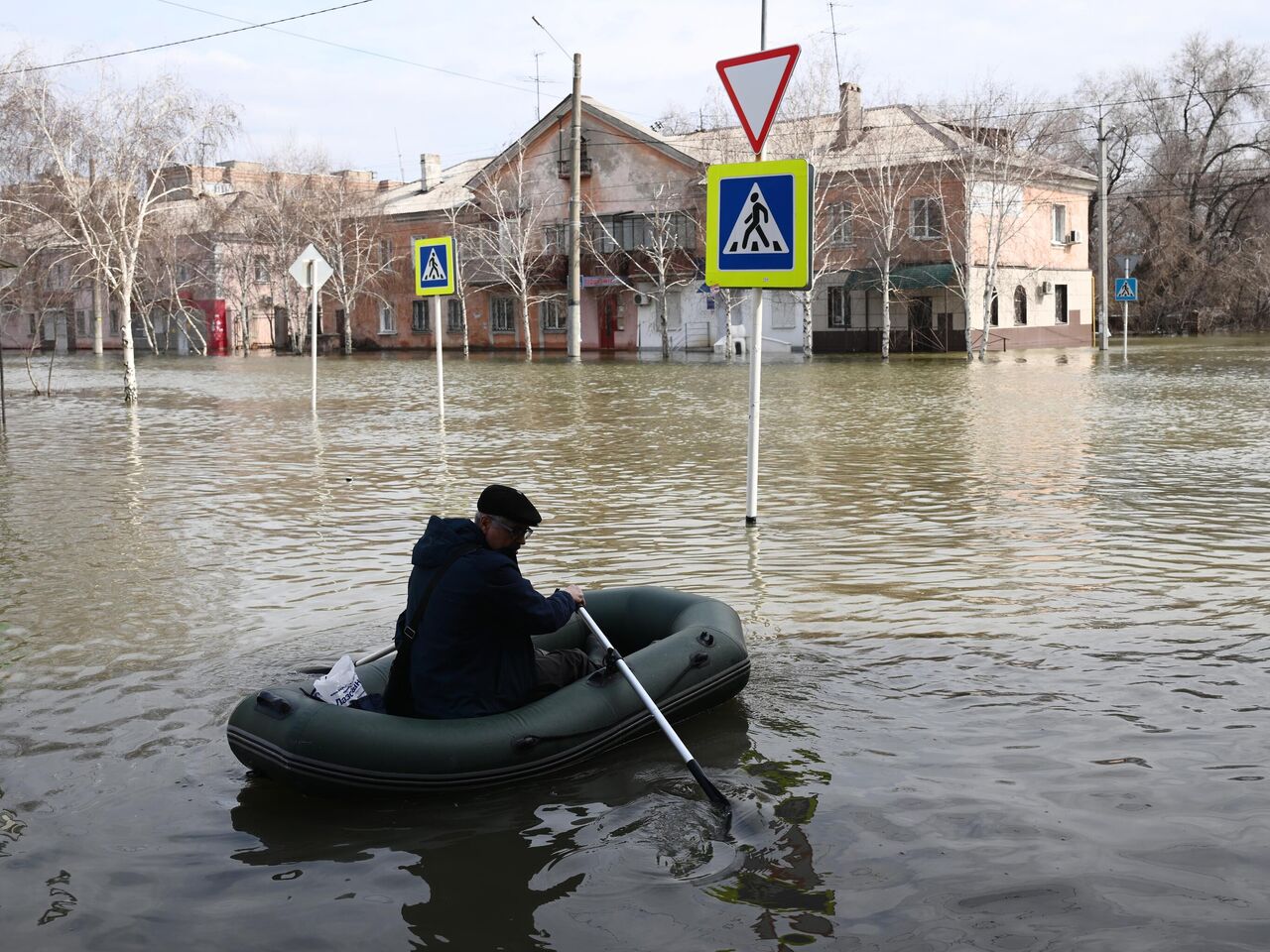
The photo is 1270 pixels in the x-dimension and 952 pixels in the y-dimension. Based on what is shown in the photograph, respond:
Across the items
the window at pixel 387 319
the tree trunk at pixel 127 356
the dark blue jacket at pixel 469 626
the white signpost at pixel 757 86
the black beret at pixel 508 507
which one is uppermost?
the window at pixel 387 319

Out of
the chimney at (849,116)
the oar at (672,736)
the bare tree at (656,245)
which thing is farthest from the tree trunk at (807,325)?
the oar at (672,736)

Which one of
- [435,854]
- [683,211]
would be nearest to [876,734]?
[435,854]

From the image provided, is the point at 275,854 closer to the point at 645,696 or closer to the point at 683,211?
the point at 645,696

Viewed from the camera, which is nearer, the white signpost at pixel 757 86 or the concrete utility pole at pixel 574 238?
the white signpost at pixel 757 86

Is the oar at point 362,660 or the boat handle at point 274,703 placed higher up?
the boat handle at point 274,703

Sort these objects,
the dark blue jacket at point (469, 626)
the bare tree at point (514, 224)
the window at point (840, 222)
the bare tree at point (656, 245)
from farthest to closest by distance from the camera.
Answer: the bare tree at point (514, 224) → the bare tree at point (656, 245) → the window at point (840, 222) → the dark blue jacket at point (469, 626)

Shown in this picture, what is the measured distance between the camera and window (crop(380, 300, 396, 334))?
224 feet

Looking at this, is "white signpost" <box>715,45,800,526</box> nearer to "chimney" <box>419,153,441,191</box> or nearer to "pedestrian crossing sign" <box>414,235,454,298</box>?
"pedestrian crossing sign" <box>414,235,454,298</box>

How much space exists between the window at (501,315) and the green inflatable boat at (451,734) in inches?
2285

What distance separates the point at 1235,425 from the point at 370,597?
13.9 metres

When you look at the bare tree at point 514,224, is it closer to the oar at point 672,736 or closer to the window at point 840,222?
the window at point 840,222

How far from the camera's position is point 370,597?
331 inches

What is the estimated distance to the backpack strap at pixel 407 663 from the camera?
17.6 ft

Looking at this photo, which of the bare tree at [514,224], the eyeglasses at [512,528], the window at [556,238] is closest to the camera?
the eyeglasses at [512,528]
